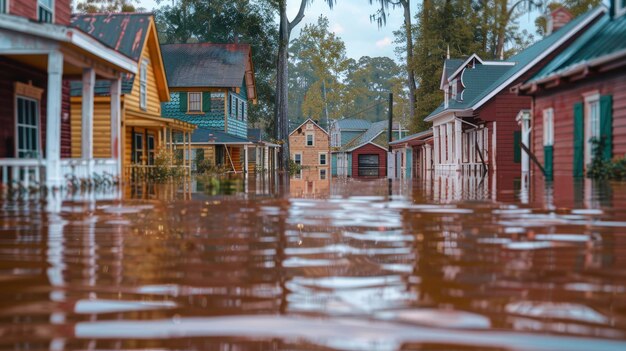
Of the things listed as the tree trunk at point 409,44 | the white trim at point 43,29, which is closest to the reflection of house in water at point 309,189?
the white trim at point 43,29

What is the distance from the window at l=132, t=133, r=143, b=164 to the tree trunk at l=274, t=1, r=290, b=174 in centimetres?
1715

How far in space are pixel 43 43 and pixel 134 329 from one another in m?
11.6

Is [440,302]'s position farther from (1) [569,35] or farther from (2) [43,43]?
(1) [569,35]

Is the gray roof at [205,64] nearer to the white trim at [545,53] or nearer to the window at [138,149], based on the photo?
the window at [138,149]

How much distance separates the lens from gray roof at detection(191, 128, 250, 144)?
129ft

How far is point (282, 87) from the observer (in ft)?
149

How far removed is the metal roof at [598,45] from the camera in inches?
659

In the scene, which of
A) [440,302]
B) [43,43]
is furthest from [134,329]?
[43,43]

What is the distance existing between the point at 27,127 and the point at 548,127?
14.7 metres

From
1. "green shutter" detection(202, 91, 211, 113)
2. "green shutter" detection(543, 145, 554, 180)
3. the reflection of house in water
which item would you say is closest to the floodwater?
the reflection of house in water

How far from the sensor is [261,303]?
2.51 meters

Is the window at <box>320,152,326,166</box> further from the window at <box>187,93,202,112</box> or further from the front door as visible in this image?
the front door

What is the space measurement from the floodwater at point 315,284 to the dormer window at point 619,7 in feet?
53.4

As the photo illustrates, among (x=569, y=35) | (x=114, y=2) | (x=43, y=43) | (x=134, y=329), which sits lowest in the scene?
(x=134, y=329)
